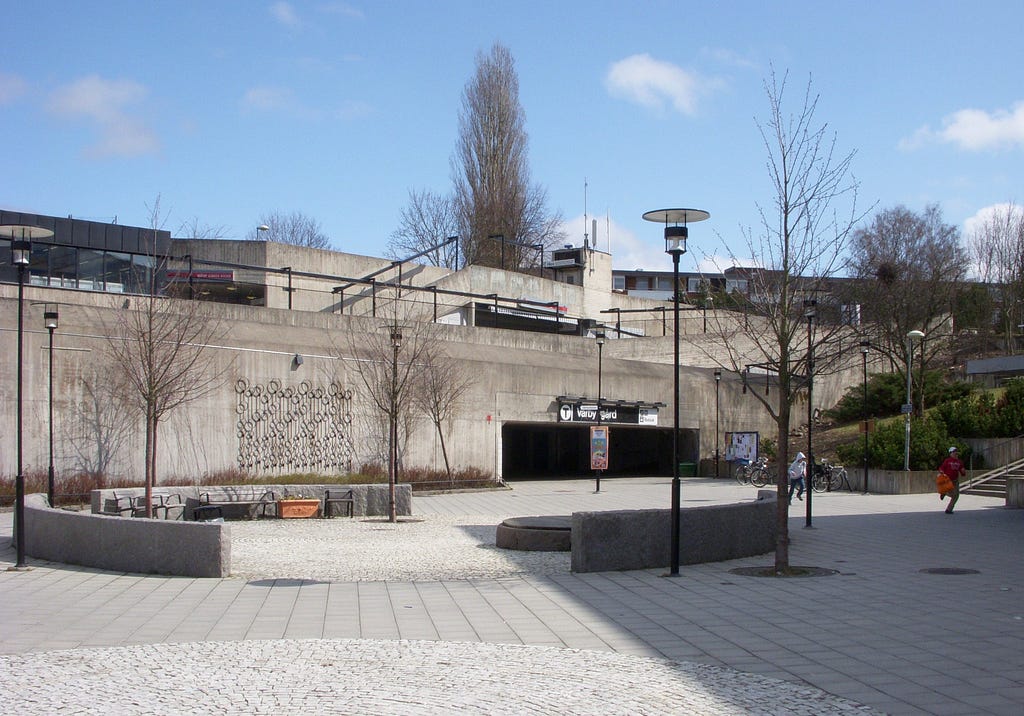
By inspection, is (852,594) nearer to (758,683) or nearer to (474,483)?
(758,683)

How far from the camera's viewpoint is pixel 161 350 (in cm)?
2433

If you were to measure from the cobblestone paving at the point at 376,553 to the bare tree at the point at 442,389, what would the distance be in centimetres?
1155

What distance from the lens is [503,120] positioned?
214ft

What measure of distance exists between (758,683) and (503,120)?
6092cm

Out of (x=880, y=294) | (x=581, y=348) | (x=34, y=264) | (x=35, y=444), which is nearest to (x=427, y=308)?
(x=581, y=348)

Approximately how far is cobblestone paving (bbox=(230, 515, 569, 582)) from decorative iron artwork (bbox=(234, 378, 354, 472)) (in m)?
7.83

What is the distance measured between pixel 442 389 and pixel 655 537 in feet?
65.8

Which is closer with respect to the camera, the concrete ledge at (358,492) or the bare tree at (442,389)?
the concrete ledge at (358,492)

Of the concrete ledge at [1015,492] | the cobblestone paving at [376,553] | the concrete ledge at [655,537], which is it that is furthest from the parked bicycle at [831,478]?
the concrete ledge at [655,537]

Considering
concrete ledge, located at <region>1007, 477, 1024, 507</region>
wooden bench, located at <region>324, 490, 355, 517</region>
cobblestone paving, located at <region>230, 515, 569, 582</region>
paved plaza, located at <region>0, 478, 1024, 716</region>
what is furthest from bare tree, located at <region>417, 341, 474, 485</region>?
paved plaza, located at <region>0, 478, 1024, 716</region>

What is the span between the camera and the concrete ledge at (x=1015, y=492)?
83.0 ft

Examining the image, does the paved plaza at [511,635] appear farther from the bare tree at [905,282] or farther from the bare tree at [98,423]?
the bare tree at [905,282]

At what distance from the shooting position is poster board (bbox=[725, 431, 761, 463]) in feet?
130

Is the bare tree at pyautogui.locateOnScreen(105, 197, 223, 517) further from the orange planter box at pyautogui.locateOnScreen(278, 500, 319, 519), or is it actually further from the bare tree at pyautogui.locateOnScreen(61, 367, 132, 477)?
the orange planter box at pyautogui.locateOnScreen(278, 500, 319, 519)
